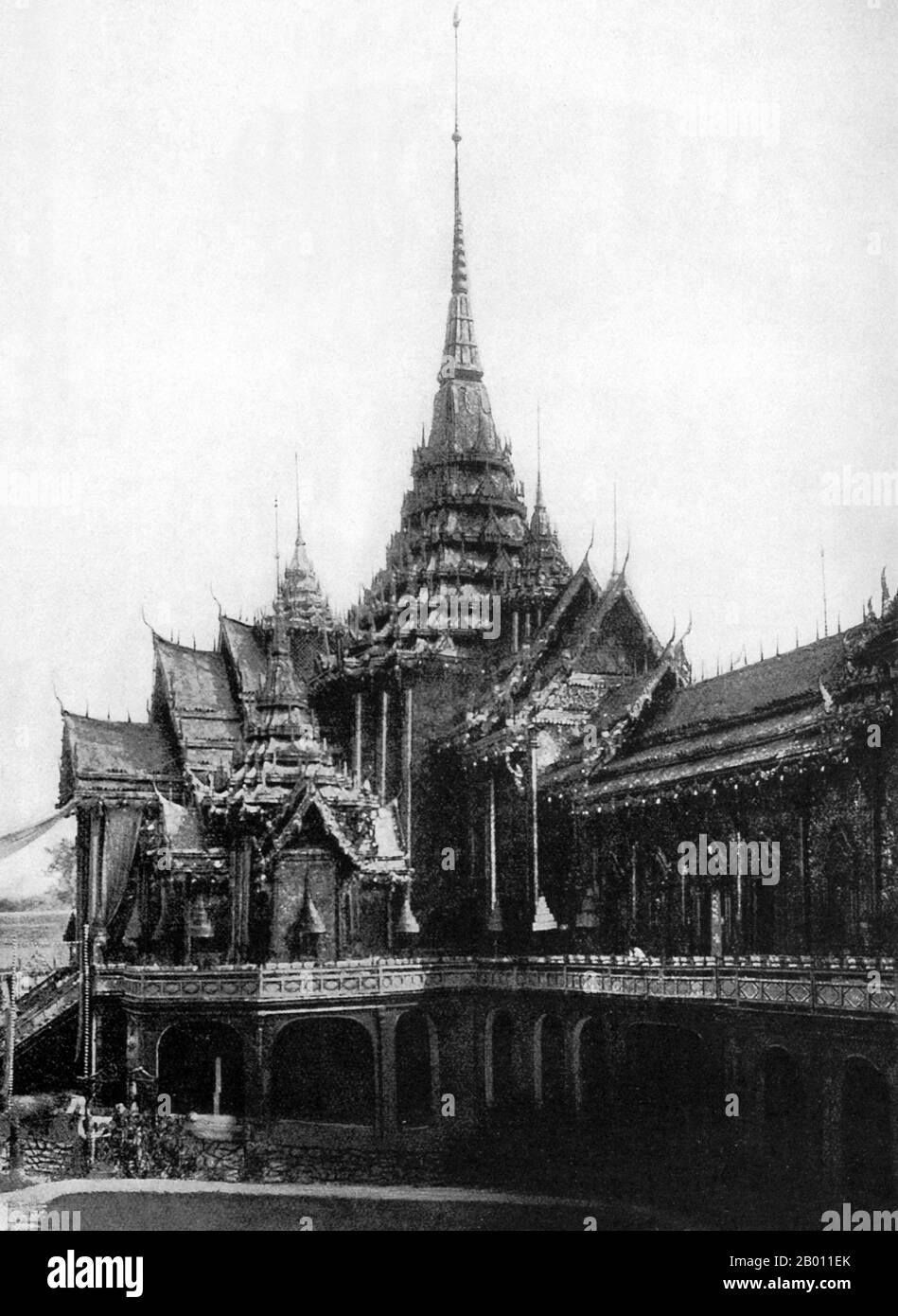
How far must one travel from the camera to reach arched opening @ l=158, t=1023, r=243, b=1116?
20.2m

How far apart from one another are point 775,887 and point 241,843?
8.05 meters

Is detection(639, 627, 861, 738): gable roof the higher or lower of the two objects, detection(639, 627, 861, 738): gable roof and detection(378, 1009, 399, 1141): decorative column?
the higher

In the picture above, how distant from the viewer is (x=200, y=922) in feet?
73.2

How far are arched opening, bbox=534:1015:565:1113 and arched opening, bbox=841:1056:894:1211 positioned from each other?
4834 millimetres

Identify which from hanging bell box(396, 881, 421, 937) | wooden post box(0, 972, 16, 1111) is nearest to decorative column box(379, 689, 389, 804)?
hanging bell box(396, 881, 421, 937)

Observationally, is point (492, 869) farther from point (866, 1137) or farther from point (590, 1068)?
point (866, 1137)

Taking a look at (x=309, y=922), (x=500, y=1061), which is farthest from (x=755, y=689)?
(x=309, y=922)

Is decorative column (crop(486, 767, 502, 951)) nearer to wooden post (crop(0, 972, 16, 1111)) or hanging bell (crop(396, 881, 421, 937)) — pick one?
hanging bell (crop(396, 881, 421, 937))

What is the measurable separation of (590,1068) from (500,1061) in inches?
76.4

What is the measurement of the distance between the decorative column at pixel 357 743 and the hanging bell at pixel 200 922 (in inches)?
135
